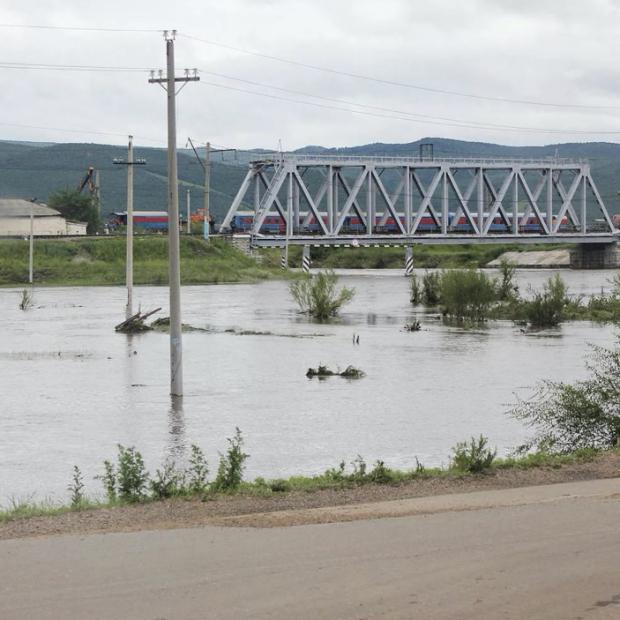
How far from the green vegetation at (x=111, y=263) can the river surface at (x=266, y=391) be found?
38.0 meters

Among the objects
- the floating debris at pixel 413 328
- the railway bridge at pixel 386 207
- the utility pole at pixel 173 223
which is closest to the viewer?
the utility pole at pixel 173 223

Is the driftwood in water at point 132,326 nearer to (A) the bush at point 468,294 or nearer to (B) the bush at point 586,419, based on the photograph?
(A) the bush at point 468,294

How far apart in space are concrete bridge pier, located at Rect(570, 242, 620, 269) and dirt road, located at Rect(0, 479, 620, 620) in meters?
132

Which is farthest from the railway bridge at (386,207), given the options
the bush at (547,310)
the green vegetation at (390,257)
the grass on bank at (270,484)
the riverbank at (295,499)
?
the riverbank at (295,499)

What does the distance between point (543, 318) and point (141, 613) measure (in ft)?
151

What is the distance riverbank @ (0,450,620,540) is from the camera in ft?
34.9

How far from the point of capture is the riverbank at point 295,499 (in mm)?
10648

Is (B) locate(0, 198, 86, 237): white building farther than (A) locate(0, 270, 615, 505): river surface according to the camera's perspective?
Yes

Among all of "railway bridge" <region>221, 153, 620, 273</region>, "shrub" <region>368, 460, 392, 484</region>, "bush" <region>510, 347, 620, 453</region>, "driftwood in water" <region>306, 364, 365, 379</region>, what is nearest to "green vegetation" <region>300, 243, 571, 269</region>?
"railway bridge" <region>221, 153, 620, 273</region>

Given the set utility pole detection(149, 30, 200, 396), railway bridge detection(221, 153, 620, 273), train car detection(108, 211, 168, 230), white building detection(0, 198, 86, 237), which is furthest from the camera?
train car detection(108, 211, 168, 230)

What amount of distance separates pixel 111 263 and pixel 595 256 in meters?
65.7

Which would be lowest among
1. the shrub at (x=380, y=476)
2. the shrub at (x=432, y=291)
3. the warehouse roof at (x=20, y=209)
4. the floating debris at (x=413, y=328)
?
the shrub at (x=380, y=476)

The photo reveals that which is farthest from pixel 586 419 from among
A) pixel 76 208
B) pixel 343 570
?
pixel 76 208

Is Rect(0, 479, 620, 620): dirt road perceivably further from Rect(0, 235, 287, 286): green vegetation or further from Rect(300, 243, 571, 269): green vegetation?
Rect(300, 243, 571, 269): green vegetation
